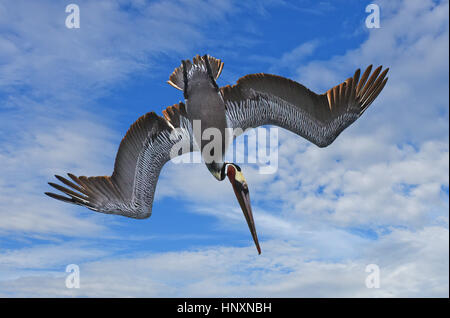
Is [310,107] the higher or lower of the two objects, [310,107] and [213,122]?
the higher

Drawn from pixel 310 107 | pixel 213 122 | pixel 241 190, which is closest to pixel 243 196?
pixel 241 190

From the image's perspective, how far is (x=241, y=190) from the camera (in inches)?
Result: 281

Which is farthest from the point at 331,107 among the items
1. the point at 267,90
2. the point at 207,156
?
the point at 207,156

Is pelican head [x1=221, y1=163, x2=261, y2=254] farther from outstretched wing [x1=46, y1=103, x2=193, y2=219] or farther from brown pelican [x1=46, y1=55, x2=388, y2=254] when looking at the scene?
outstretched wing [x1=46, y1=103, x2=193, y2=219]

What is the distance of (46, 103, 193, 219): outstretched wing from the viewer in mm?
7145

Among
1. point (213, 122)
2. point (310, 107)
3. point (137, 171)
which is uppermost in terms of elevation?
point (310, 107)

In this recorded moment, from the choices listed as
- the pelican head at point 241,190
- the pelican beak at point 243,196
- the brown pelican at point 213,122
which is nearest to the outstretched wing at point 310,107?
the brown pelican at point 213,122

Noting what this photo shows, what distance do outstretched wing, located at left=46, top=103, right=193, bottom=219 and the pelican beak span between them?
1.00m

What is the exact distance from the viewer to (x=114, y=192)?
298 inches

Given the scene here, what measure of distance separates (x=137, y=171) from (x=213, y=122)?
193 cm

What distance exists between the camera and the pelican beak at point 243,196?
707 cm

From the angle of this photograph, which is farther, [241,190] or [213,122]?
[241,190]

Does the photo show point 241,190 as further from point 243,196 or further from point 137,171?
point 137,171
